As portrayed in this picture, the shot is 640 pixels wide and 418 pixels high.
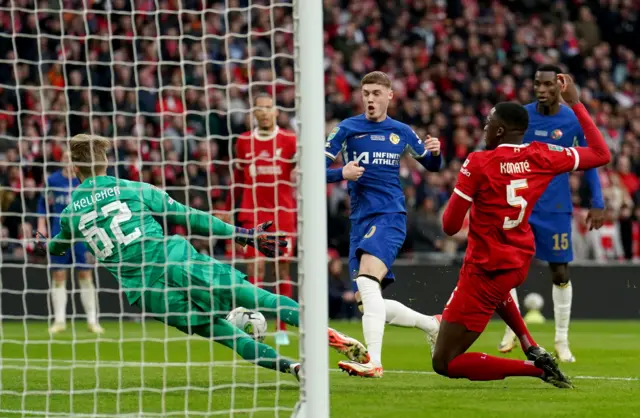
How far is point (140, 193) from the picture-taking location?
7113 mm

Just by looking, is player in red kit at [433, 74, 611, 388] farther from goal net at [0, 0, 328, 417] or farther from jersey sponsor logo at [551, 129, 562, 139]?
jersey sponsor logo at [551, 129, 562, 139]

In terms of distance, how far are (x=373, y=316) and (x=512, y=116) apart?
1.82 metres

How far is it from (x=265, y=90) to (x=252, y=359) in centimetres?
965

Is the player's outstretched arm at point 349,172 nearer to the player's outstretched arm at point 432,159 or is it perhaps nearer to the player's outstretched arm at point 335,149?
the player's outstretched arm at point 335,149

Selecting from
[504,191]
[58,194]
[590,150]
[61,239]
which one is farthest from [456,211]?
[58,194]

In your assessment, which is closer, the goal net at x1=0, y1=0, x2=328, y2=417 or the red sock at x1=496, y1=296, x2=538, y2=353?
the goal net at x1=0, y1=0, x2=328, y2=417

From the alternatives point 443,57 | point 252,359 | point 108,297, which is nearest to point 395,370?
point 252,359

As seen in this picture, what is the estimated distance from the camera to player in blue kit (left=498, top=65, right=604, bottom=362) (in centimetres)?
959

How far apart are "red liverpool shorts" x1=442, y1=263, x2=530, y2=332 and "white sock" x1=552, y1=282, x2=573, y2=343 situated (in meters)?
2.54

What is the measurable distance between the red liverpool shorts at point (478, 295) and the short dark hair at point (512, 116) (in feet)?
2.96

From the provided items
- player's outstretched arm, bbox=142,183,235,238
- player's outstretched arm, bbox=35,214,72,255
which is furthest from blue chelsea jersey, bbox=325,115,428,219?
player's outstretched arm, bbox=35,214,72,255

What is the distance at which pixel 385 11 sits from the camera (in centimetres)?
2230

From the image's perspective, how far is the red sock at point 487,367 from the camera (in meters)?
7.25

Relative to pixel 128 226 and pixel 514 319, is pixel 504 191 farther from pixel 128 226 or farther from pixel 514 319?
pixel 128 226
